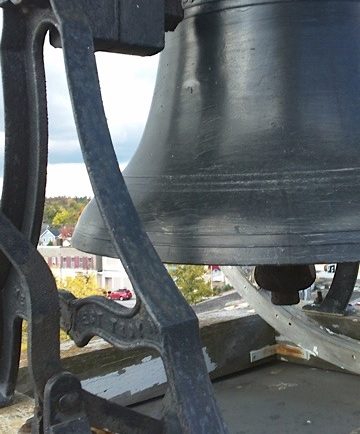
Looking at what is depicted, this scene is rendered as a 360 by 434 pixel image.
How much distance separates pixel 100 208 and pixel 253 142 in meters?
0.44

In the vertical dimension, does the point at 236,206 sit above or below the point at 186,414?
above

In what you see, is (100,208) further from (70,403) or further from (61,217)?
(61,217)

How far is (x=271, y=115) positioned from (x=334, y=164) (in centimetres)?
17

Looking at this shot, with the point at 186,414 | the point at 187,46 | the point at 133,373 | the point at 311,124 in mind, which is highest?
the point at 187,46

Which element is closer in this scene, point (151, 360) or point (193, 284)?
point (151, 360)

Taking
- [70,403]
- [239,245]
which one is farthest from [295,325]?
[70,403]

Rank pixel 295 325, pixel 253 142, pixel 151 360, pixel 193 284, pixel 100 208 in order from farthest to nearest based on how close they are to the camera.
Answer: pixel 193 284 → pixel 295 325 → pixel 151 360 → pixel 253 142 → pixel 100 208

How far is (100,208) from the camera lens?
1.03 meters

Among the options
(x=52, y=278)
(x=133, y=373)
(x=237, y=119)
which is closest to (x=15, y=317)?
(x=52, y=278)

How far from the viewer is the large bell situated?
1.20m

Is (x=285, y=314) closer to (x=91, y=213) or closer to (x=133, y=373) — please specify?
(x=133, y=373)

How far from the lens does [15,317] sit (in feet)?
3.97

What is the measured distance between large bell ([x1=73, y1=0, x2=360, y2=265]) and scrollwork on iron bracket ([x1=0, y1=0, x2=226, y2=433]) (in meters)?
0.17

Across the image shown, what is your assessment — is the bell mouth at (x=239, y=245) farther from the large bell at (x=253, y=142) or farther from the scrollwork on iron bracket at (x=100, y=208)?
the scrollwork on iron bracket at (x=100, y=208)
